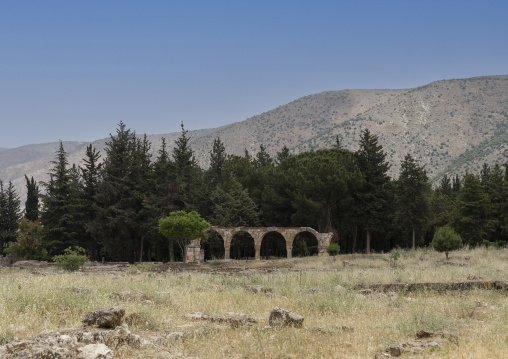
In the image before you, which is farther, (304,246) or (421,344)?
A: (304,246)

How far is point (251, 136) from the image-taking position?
153625mm

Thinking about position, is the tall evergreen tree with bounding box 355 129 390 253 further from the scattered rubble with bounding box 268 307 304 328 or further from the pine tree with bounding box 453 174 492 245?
the scattered rubble with bounding box 268 307 304 328

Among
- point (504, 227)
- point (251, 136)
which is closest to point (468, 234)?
point (504, 227)

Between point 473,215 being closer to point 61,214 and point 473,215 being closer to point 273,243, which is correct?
point 273,243

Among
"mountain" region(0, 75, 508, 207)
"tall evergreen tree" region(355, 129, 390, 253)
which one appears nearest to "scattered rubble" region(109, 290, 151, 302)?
"tall evergreen tree" region(355, 129, 390, 253)

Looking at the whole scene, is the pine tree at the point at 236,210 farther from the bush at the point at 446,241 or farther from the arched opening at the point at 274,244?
the bush at the point at 446,241

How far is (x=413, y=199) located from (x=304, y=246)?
36.6 ft

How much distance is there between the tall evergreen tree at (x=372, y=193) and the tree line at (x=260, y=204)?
89mm

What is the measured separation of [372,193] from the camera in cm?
3978

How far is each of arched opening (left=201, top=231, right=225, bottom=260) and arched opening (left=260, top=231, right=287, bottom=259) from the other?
433 centimetres

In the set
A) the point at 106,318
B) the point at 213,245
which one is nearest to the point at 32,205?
the point at 213,245

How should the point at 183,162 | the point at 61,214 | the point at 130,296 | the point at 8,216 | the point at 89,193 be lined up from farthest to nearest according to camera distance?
the point at 8,216 < the point at 183,162 < the point at 89,193 < the point at 61,214 < the point at 130,296

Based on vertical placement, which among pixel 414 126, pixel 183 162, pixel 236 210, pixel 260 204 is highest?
pixel 414 126

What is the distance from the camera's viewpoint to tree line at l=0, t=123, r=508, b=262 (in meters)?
39.0
